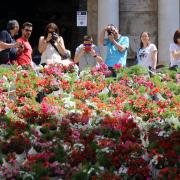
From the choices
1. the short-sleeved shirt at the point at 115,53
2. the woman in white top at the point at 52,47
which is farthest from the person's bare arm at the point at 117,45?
the woman in white top at the point at 52,47

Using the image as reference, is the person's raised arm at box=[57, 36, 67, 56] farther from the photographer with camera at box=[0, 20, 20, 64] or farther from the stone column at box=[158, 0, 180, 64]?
the stone column at box=[158, 0, 180, 64]

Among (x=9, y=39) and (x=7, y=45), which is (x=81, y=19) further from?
(x=7, y=45)

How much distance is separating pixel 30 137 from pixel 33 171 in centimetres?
111

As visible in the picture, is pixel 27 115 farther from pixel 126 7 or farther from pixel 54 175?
pixel 126 7

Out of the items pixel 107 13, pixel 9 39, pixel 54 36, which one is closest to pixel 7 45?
pixel 9 39

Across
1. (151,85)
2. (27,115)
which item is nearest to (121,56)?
(151,85)

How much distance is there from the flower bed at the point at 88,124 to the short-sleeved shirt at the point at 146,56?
1.28 ft

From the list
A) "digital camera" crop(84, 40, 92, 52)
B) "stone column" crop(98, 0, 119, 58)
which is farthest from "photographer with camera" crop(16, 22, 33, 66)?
"stone column" crop(98, 0, 119, 58)

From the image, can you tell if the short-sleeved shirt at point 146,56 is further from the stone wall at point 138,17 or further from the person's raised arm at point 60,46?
the stone wall at point 138,17

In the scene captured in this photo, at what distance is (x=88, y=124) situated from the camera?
9.60 meters

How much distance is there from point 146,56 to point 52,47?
6.06ft

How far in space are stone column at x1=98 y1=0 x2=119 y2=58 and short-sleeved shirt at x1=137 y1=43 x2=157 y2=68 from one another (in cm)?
455

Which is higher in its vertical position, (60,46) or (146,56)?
(60,46)

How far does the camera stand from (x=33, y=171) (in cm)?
775
